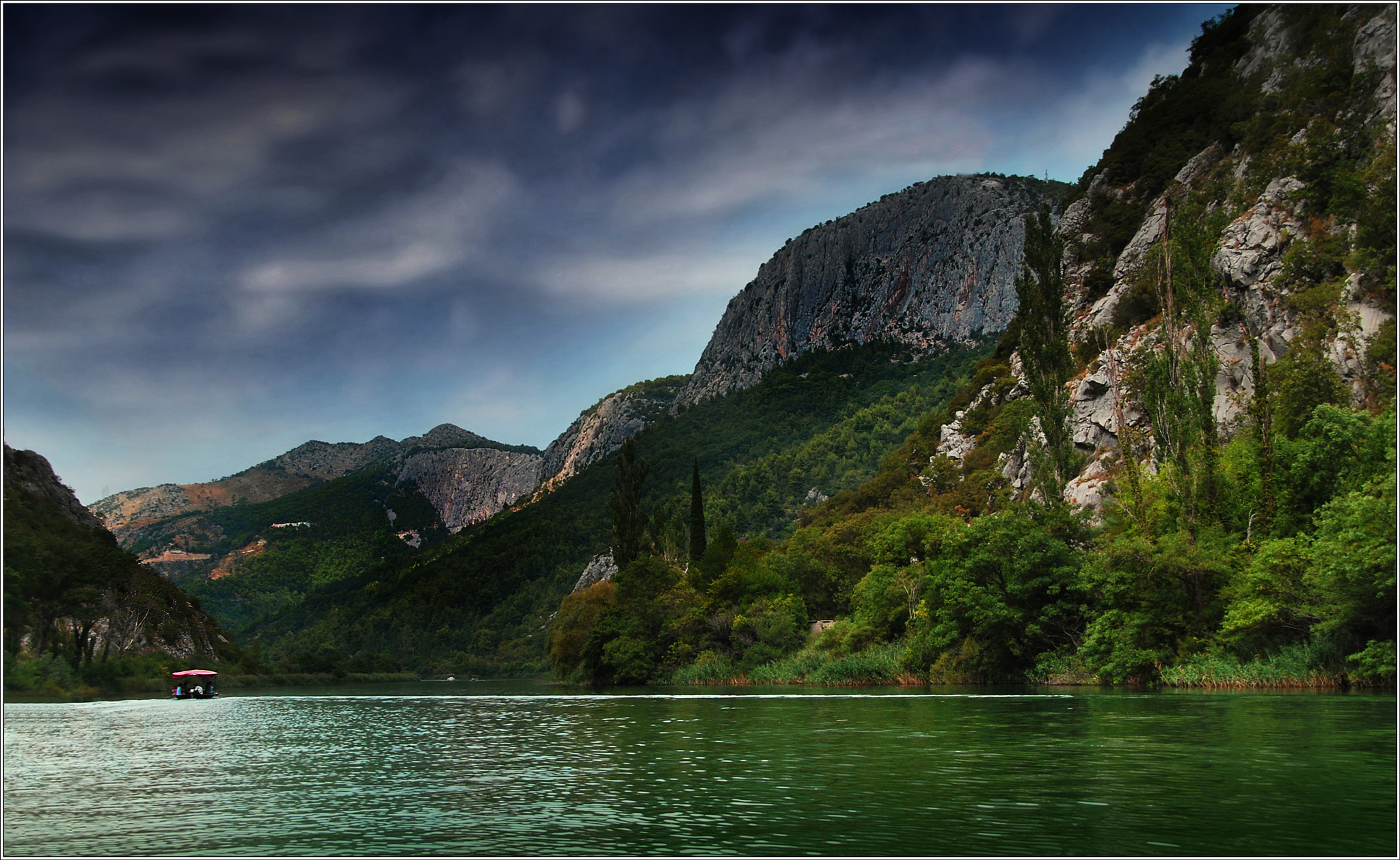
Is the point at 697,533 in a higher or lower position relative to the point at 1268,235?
lower

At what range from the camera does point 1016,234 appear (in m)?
200

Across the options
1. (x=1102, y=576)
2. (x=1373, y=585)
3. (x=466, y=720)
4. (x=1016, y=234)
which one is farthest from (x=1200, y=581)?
(x=1016, y=234)

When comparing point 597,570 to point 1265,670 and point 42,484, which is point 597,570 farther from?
point 1265,670

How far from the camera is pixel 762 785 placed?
60.5 ft

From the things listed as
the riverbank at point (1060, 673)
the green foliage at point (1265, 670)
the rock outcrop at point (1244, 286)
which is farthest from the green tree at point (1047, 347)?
the green foliage at point (1265, 670)

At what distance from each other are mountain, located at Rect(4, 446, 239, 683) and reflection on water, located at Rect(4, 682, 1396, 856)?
59345 millimetres

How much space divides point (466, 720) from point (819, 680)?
32482 mm

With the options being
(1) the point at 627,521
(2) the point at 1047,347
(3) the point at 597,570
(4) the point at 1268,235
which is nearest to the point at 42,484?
(1) the point at 627,521

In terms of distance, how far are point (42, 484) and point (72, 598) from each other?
35098mm

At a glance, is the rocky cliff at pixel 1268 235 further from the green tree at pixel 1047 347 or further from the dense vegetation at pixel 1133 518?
the green tree at pixel 1047 347

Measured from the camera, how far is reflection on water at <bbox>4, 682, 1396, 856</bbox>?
43.6 ft

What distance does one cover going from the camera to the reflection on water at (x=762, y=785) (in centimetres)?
1330

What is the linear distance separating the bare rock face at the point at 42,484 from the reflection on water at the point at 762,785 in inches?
3512

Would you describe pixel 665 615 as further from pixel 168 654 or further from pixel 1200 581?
pixel 168 654
